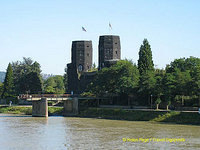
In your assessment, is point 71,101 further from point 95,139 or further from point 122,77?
point 95,139

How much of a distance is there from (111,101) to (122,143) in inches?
1971

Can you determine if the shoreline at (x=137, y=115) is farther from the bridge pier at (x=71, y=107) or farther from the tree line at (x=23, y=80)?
the tree line at (x=23, y=80)

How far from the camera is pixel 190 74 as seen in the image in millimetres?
78000

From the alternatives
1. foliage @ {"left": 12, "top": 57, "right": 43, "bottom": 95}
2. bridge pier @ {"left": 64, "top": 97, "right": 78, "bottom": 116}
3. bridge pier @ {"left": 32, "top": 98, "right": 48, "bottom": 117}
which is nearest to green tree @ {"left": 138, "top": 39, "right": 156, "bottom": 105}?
bridge pier @ {"left": 64, "top": 97, "right": 78, "bottom": 116}

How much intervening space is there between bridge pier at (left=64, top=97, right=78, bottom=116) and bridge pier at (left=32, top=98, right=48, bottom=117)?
7336mm

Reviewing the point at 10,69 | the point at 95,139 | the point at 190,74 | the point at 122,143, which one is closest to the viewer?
the point at 122,143

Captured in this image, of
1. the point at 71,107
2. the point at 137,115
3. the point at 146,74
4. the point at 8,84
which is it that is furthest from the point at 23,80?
the point at 137,115

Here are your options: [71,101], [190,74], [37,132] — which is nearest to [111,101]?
[71,101]

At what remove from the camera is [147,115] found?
7212 cm

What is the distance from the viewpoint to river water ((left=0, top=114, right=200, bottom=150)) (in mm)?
42469

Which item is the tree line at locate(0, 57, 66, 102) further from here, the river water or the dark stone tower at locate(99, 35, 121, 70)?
the river water

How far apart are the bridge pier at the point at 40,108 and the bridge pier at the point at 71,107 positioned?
734 centimetres

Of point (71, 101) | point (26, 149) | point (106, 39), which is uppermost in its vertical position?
point (106, 39)

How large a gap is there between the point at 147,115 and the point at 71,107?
2420 centimetres
